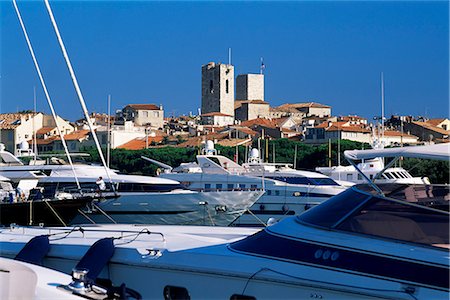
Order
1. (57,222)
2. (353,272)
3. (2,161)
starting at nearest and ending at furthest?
(353,272)
(57,222)
(2,161)

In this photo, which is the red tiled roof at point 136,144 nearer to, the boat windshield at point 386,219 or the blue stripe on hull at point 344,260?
the blue stripe on hull at point 344,260

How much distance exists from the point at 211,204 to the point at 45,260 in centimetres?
1108

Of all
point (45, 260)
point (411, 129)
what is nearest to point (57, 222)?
point (45, 260)

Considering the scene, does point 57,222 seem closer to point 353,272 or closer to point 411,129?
point 353,272

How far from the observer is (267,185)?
70.4 feet

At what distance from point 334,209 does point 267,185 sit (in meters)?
16.1

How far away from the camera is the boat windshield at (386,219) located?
488 cm

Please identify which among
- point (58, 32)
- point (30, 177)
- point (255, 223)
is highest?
point (58, 32)

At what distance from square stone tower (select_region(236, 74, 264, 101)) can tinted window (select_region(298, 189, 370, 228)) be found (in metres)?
126

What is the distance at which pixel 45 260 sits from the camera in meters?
6.48

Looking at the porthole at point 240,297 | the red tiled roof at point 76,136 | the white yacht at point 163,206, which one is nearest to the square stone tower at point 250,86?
the red tiled roof at point 76,136

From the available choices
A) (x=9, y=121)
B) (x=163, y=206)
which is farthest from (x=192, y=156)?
(x=163, y=206)

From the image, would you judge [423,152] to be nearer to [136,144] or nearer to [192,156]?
[192,156]

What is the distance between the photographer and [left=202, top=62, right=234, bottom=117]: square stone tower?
4855 inches
